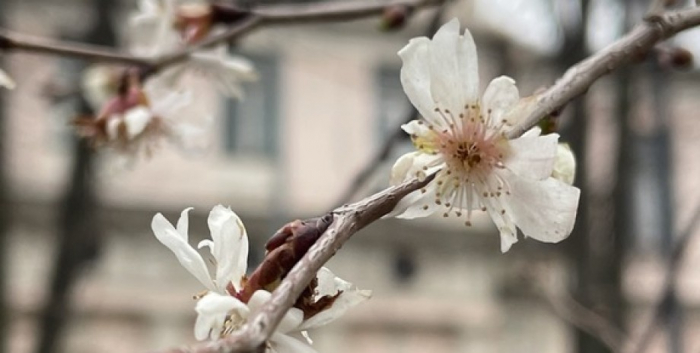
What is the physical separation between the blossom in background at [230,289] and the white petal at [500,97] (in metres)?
0.14

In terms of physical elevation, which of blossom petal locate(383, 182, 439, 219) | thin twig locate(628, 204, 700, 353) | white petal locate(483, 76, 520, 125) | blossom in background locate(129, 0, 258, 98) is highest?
blossom in background locate(129, 0, 258, 98)

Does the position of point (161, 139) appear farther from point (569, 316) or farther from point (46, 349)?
point (46, 349)

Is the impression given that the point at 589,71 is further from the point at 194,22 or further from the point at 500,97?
the point at 194,22

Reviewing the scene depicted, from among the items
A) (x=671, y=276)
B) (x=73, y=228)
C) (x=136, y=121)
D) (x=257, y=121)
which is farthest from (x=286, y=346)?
(x=257, y=121)

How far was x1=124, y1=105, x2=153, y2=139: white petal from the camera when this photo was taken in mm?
1057

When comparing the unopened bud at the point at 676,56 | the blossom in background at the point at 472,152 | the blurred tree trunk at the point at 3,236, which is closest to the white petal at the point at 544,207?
the blossom in background at the point at 472,152

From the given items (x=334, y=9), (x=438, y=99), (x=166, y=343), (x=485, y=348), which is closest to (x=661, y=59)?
(x=334, y=9)

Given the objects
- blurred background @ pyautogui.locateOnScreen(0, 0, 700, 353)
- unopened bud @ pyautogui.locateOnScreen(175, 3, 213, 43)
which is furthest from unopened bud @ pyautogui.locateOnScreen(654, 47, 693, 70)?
blurred background @ pyautogui.locateOnScreen(0, 0, 700, 353)

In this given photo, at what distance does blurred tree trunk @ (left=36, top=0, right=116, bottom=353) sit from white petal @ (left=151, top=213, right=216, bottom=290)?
290cm

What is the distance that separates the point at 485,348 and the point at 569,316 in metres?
5.64

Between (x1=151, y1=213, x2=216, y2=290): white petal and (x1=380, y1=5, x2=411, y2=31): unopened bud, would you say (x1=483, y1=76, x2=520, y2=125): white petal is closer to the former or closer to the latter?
(x1=151, y1=213, x2=216, y2=290): white petal

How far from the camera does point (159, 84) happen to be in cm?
112

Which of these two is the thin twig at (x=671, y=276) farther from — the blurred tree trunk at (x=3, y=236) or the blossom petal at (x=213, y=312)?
the blurred tree trunk at (x=3, y=236)

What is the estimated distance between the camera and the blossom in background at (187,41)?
3.51 feet
